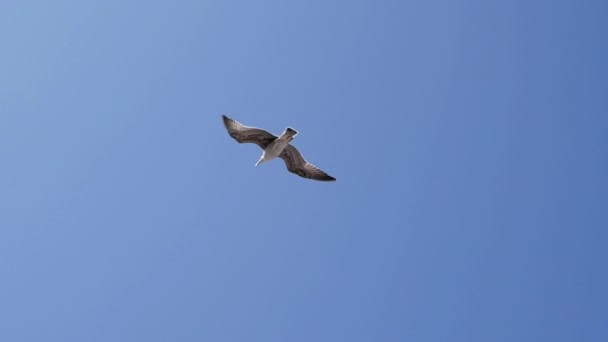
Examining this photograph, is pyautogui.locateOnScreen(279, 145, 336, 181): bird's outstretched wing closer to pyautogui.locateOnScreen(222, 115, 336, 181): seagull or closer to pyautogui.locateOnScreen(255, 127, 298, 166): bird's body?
pyautogui.locateOnScreen(222, 115, 336, 181): seagull

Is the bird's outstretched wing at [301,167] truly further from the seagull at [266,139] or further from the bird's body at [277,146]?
the bird's body at [277,146]

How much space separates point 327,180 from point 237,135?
6135 millimetres

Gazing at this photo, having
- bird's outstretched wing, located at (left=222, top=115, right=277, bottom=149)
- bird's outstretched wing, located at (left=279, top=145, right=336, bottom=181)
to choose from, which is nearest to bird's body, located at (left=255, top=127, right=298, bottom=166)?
bird's outstretched wing, located at (left=222, top=115, right=277, bottom=149)

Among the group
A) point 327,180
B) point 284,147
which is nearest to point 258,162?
point 284,147

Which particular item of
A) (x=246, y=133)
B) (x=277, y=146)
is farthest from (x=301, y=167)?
(x=246, y=133)

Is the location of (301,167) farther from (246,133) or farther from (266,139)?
(246,133)

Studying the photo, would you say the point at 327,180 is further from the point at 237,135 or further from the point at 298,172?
the point at 237,135

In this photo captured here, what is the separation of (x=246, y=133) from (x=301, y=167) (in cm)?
439

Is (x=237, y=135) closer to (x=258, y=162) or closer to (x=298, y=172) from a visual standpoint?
(x=258, y=162)

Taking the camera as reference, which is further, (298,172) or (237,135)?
(298,172)

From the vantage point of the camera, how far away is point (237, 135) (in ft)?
135

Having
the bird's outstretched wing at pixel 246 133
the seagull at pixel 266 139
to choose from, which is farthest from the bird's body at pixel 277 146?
the bird's outstretched wing at pixel 246 133

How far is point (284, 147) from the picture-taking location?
1625 inches

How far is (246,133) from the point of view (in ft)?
135
